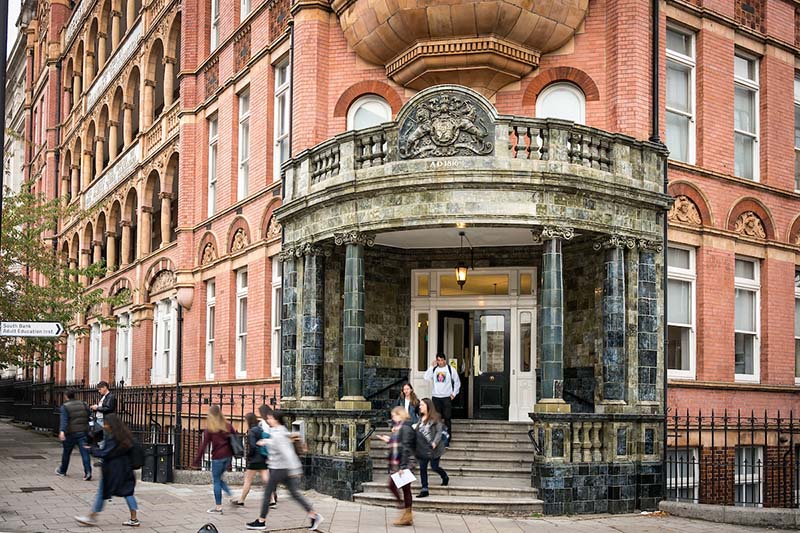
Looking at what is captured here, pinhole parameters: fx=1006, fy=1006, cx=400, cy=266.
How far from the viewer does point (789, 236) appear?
21.3 metres

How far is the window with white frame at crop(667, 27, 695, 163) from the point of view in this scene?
19.6 m

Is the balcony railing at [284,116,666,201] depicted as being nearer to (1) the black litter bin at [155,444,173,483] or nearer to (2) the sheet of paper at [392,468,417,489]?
(2) the sheet of paper at [392,468,417,489]

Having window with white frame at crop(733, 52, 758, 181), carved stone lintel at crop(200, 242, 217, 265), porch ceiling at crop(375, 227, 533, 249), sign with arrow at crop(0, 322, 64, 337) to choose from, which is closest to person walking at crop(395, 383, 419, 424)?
porch ceiling at crop(375, 227, 533, 249)

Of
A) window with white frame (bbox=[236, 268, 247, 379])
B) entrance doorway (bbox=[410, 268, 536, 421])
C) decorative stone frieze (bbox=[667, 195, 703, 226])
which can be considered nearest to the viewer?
decorative stone frieze (bbox=[667, 195, 703, 226])

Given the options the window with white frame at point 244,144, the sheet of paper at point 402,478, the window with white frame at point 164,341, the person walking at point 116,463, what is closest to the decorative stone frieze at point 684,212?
the sheet of paper at point 402,478

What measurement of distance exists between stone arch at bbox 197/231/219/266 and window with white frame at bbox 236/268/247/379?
142 centimetres

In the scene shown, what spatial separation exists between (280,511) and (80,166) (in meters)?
30.4

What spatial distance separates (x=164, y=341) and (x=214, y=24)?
30.6 ft

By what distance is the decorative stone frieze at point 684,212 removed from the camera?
1888 cm

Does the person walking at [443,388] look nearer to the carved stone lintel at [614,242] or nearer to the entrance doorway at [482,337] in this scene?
the entrance doorway at [482,337]

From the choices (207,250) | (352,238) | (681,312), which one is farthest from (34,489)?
(681,312)

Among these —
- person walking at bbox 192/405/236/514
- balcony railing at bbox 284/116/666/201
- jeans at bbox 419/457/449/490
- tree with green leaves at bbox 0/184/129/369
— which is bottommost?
jeans at bbox 419/457/449/490

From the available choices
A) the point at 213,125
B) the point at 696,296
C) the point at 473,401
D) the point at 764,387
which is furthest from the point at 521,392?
the point at 213,125

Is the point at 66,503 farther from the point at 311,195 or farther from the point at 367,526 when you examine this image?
the point at 311,195
